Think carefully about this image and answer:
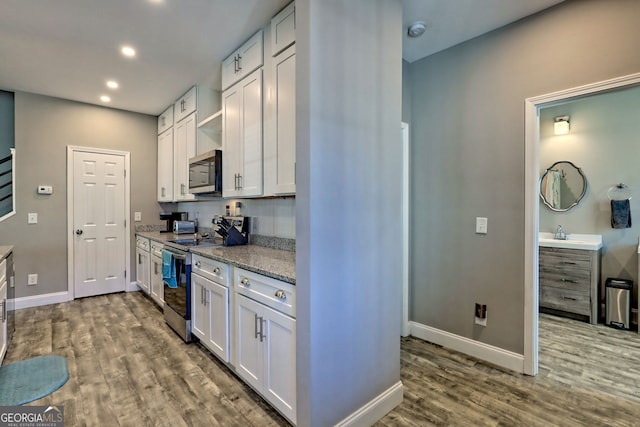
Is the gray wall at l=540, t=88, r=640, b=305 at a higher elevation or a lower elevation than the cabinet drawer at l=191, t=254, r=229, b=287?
higher

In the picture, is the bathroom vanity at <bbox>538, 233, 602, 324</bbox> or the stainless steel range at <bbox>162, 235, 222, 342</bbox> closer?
the stainless steel range at <bbox>162, 235, 222, 342</bbox>

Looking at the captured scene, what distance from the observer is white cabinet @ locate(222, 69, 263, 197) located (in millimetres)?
2625

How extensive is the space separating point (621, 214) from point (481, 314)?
91.8 inches

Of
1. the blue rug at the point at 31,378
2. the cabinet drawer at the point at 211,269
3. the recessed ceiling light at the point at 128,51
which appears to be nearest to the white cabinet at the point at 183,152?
the recessed ceiling light at the point at 128,51

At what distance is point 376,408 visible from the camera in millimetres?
1819

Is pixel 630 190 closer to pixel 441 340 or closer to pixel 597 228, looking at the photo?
pixel 597 228

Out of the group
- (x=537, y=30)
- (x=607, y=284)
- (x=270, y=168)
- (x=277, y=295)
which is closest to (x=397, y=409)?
(x=277, y=295)

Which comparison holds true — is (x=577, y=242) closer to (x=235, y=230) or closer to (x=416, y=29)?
(x=416, y=29)

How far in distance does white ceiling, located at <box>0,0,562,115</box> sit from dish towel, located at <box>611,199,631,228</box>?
2.56 m

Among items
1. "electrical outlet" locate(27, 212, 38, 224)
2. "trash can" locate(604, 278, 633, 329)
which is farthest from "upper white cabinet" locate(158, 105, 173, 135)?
"trash can" locate(604, 278, 633, 329)

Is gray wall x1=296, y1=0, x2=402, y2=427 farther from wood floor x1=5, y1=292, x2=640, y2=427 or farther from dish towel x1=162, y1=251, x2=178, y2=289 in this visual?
dish towel x1=162, y1=251, x2=178, y2=289

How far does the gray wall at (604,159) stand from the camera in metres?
3.39

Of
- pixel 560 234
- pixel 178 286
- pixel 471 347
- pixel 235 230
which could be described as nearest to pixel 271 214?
pixel 235 230

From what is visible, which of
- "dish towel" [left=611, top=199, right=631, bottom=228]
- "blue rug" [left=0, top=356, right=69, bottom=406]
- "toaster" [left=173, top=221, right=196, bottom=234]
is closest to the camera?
"blue rug" [left=0, top=356, right=69, bottom=406]
